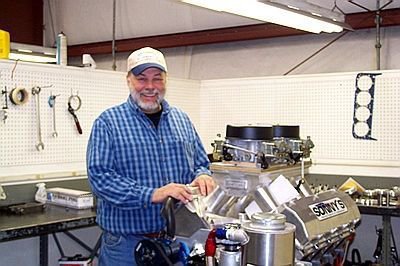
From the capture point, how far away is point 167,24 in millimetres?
5000

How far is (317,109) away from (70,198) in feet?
5.97

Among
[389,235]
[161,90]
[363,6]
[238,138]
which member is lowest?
[389,235]

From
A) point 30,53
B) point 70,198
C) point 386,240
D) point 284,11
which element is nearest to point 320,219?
point 284,11

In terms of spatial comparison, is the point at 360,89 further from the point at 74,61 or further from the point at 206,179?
the point at 74,61

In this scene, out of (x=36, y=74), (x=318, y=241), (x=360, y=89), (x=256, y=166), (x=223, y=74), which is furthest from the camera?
(x=223, y=74)

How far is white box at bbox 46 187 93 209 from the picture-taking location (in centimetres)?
282

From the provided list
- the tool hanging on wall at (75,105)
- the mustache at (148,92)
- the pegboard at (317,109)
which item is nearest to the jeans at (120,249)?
the mustache at (148,92)

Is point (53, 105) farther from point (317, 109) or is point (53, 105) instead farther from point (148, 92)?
point (317, 109)

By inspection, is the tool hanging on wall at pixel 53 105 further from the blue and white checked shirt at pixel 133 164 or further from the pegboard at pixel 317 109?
the pegboard at pixel 317 109

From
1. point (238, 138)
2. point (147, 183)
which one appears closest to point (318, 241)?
point (147, 183)

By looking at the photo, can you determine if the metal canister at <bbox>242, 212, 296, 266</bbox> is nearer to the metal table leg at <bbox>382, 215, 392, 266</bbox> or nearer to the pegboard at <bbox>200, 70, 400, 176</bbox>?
the metal table leg at <bbox>382, 215, 392, 266</bbox>

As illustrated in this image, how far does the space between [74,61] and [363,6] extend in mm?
3255

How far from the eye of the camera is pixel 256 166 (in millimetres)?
2566

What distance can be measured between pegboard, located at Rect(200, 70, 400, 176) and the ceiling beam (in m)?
0.54
